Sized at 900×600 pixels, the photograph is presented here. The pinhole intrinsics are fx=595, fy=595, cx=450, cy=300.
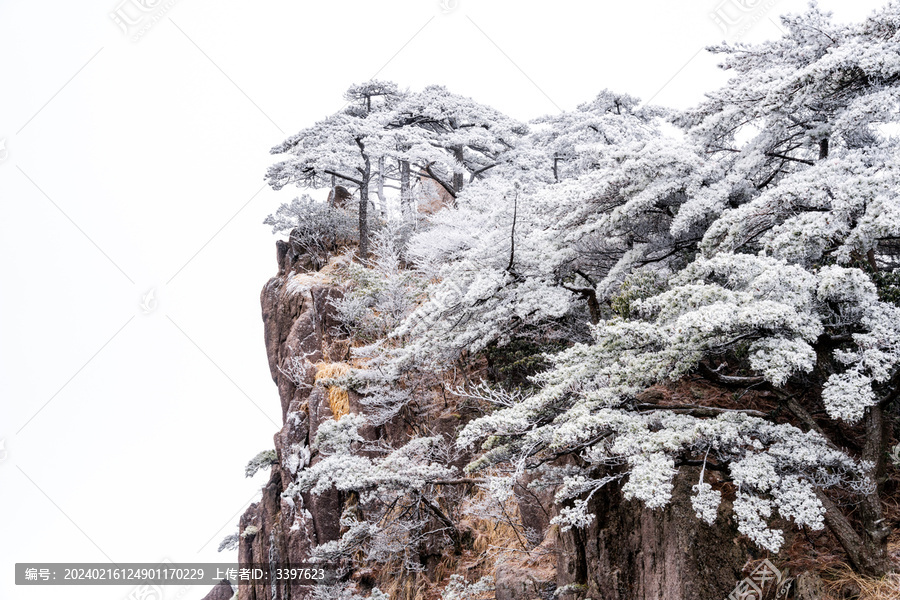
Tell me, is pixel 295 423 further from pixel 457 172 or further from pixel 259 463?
pixel 457 172

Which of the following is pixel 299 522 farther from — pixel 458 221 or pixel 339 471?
pixel 458 221

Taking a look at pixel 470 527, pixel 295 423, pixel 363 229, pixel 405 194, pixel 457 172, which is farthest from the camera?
pixel 457 172

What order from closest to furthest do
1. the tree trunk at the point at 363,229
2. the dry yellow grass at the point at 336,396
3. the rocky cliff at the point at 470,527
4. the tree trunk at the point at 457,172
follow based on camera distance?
the rocky cliff at the point at 470,527, the dry yellow grass at the point at 336,396, the tree trunk at the point at 363,229, the tree trunk at the point at 457,172

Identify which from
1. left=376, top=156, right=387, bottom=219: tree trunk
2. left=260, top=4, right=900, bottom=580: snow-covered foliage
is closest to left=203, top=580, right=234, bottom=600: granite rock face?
left=260, top=4, right=900, bottom=580: snow-covered foliage

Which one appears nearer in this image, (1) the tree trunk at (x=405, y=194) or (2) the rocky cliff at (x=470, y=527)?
(2) the rocky cliff at (x=470, y=527)

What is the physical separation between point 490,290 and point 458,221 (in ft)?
17.1

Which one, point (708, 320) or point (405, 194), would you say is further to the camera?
point (405, 194)

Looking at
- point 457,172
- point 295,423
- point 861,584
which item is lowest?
point 861,584

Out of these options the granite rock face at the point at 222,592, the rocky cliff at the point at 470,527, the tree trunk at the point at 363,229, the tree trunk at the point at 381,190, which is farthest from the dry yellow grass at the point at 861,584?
the granite rock face at the point at 222,592

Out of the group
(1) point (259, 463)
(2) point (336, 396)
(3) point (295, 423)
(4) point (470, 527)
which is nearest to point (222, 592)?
(1) point (259, 463)

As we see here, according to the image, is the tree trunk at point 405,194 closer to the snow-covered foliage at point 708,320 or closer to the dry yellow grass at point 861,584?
the snow-covered foliage at point 708,320

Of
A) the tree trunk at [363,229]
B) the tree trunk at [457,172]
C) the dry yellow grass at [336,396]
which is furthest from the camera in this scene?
the tree trunk at [457,172]

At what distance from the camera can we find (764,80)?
6.70m

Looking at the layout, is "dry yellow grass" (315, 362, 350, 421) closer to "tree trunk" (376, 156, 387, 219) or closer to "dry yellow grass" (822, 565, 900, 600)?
"tree trunk" (376, 156, 387, 219)
